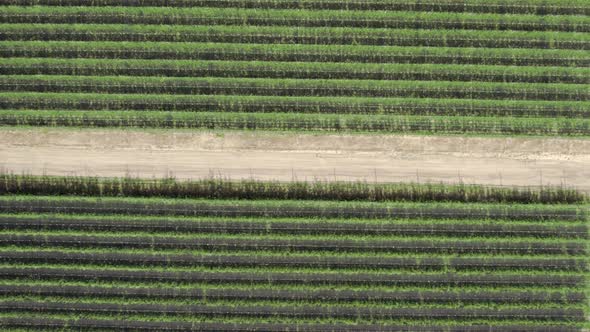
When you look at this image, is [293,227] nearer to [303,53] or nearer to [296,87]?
[296,87]

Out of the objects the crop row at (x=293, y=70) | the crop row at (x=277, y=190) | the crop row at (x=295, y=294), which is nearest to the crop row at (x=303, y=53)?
the crop row at (x=293, y=70)

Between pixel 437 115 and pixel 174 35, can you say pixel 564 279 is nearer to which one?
pixel 437 115

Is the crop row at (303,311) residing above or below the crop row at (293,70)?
below

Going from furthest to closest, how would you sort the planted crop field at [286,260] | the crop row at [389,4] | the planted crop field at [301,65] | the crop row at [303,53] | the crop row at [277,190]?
the crop row at [389,4], the crop row at [303,53], the planted crop field at [301,65], the crop row at [277,190], the planted crop field at [286,260]

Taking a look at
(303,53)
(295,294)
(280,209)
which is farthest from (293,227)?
(303,53)

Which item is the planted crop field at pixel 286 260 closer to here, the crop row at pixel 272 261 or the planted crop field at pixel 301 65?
the crop row at pixel 272 261

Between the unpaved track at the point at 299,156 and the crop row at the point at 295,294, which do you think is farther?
the unpaved track at the point at 299,156

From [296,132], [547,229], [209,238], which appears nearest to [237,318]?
[209,238]
